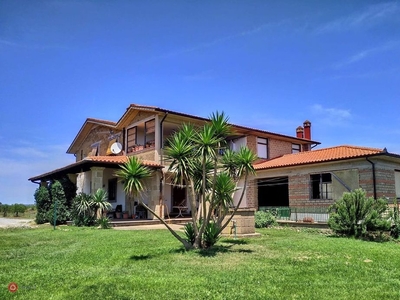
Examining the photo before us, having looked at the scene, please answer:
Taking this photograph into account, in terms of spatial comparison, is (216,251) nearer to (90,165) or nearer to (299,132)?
(90,165)

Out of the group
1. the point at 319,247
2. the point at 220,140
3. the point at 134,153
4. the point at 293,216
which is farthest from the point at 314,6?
the point at 134,153

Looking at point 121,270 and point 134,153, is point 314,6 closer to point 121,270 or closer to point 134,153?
point 121,270

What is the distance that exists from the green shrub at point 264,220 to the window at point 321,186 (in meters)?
2.88

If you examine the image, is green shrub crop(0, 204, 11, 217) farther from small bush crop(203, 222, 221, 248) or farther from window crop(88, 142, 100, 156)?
small bush crop(203, 222, 221, 248)

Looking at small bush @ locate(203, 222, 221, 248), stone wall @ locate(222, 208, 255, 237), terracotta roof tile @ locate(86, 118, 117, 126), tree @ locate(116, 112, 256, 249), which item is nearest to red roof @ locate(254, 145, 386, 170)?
stone wall @ locate(222, 208, 255, 237)

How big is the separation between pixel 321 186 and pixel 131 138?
41.9 feet

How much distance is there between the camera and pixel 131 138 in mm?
24688

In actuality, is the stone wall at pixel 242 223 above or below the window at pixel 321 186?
below

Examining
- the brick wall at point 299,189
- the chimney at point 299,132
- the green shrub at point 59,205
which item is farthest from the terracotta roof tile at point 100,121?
the chimney at point 299,132

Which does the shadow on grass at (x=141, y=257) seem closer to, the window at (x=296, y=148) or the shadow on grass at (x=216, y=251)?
the shadow on grass at (x=216, y=251)

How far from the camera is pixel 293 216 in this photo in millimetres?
19125

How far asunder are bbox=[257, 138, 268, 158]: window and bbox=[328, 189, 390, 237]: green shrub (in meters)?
12.4

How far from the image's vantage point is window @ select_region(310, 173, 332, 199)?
19.0m

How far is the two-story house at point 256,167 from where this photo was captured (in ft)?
57.6
